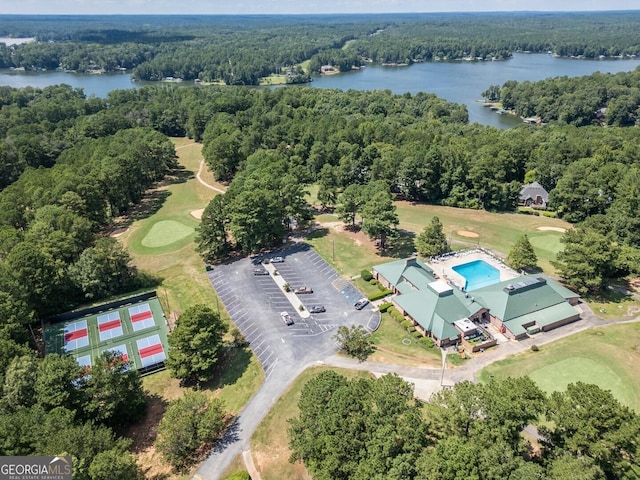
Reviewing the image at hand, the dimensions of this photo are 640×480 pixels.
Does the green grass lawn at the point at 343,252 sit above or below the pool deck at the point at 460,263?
below

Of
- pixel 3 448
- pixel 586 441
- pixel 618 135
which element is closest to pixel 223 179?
pixel 3 448

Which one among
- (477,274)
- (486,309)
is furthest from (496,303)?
(477,274)

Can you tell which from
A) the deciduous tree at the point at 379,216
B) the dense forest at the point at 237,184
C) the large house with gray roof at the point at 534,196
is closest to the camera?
the dense forest at the point at 237,184

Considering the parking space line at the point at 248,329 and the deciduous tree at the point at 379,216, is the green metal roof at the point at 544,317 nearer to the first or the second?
the deciduous tree at the point at 379,216

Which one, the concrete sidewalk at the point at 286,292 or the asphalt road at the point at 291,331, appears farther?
the concrete sidewalk at the point at 286,292

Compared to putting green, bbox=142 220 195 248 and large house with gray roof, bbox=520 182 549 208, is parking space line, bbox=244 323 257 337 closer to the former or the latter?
putting green, bbox=142 220 195 248

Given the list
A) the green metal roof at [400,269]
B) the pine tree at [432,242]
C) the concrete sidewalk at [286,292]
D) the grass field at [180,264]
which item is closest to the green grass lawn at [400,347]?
the green metal roof at [400,269]
